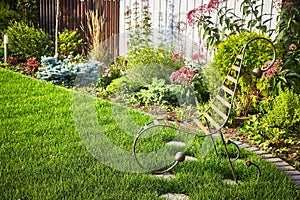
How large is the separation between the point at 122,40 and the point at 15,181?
15.4 ft

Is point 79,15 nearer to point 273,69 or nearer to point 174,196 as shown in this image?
point 273,69

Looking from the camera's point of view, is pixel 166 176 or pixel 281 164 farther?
pixel 281 164

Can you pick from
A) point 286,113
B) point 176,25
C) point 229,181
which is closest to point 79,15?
point 176,25

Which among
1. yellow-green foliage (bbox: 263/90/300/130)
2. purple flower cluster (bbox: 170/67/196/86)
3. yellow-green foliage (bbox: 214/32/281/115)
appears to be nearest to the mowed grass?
yellow-green foliage (bbox: 263/90/300/130)

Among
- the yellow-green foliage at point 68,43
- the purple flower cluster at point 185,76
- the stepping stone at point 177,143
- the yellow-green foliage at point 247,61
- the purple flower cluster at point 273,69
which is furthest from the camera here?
the yellow-green foliage at point 68,43

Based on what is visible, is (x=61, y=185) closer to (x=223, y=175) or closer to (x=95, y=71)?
(x=223, y=175)

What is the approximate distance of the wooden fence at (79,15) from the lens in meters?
7.32

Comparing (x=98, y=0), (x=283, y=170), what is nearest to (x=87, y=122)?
(x=283, y=170)

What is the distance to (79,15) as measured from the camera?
8.16 meters

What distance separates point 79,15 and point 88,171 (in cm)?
573

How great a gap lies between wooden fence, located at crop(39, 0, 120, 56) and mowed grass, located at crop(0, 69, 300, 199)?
11.0ft

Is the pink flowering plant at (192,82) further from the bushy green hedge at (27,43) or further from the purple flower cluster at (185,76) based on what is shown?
the bushy green hedge at (27,43)

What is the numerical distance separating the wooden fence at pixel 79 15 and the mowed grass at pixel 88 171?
336 cm

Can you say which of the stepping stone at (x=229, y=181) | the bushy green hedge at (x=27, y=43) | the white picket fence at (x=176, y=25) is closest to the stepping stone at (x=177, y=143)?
the stepping stone at (x=229, y=181)
